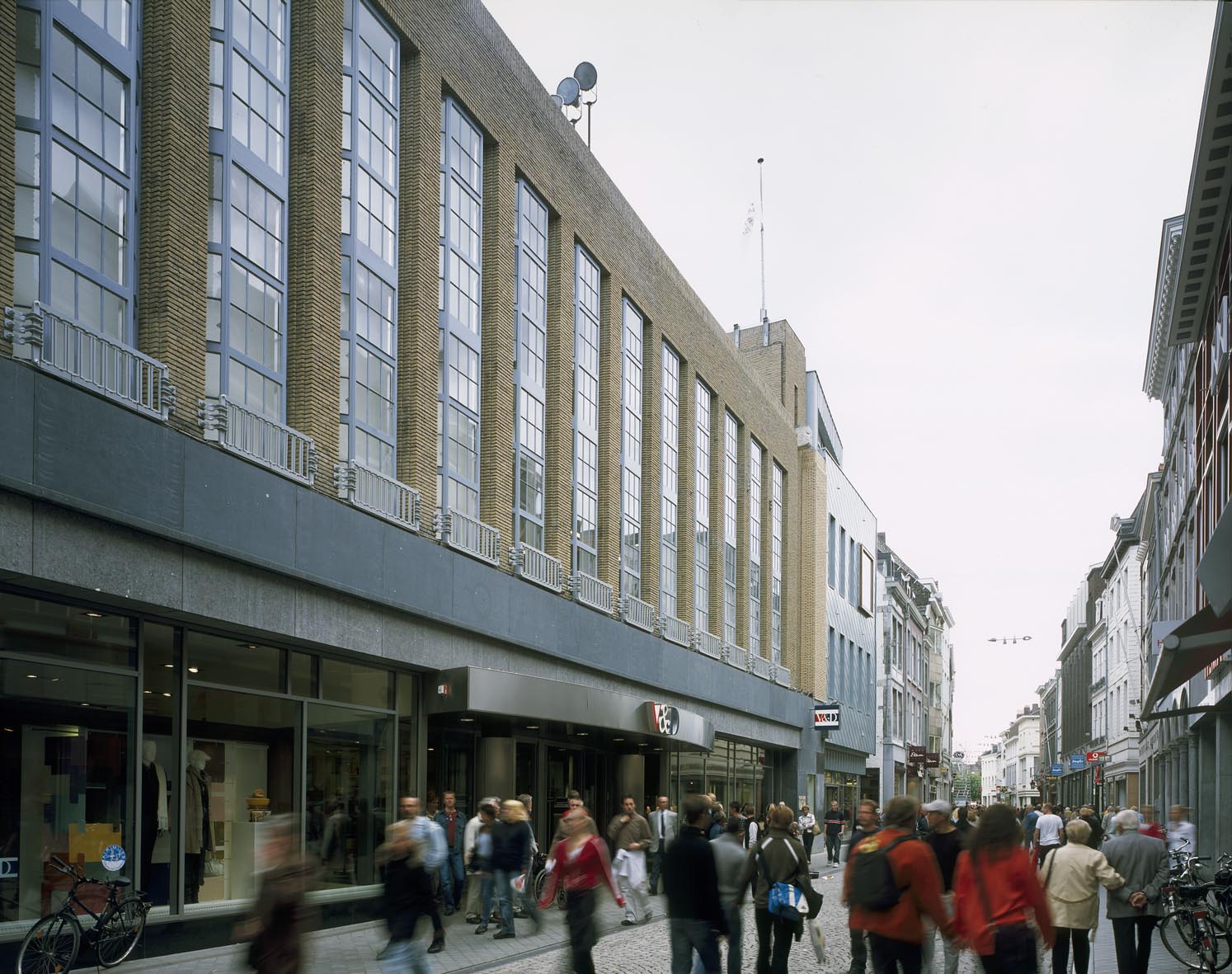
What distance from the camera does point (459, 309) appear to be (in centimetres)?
2342

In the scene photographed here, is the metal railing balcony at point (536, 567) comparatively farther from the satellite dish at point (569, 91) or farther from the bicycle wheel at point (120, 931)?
the bicycle wheel at point (120, 931)

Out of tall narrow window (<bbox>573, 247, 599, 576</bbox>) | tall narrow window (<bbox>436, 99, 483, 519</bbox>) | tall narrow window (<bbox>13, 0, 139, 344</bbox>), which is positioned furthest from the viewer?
tall narrow window (<bbox>573, 247, 599, 576</bbox>)

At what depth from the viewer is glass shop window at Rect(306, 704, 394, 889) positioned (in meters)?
18.9

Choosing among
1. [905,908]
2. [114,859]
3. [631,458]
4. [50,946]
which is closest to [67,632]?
[114,859]

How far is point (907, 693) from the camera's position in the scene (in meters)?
81.3

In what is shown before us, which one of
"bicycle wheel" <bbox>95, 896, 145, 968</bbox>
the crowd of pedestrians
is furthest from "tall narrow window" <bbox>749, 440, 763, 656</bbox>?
"bicycle wheel" <bbox>95, 896, 145, 968</bbox>

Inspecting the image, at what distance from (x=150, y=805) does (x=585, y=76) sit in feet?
67.7

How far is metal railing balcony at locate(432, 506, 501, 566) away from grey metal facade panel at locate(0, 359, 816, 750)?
0.25m

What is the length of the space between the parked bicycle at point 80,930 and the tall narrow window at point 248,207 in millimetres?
5449

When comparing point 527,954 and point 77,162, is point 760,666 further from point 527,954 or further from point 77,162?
point 77,162

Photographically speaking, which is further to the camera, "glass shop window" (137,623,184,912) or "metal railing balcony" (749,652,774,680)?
"metal railing balcony" (749,652,774,680)

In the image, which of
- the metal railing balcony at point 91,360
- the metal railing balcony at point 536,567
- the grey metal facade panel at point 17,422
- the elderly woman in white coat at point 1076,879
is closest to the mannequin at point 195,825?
the metal railing balcony at point 91,360

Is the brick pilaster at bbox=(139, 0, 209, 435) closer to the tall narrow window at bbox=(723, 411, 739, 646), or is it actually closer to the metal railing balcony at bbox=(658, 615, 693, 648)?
the metal railing balcony at bbox=(658, 615, 693, 648)

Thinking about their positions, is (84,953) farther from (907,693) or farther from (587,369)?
(907,693)
